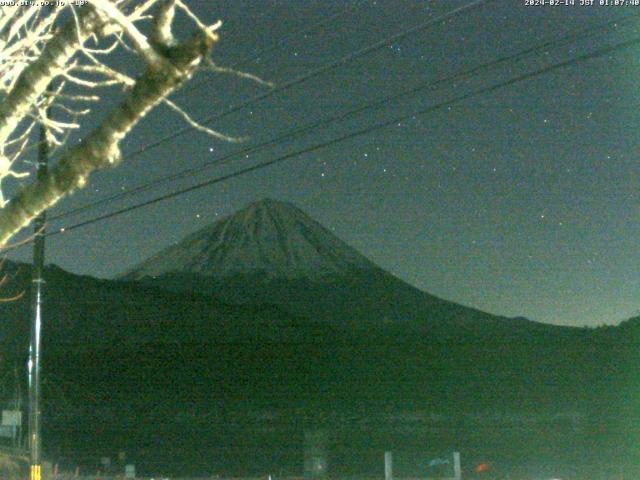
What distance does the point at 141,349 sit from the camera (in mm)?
137375

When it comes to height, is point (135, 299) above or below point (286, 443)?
above

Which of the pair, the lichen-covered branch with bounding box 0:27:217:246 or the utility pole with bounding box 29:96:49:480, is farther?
the utility pole with bounding box 29:96:49:480

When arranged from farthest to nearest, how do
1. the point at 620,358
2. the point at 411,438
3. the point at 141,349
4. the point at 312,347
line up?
the point at 312,347
the point at 141,349
the point at 620,358
the point at 411,438

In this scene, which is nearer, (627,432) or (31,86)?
(31,86)

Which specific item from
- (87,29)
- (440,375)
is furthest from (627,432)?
(87,29)

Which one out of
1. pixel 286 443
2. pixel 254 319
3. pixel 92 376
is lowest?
pixel 286 443

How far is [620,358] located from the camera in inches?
4754

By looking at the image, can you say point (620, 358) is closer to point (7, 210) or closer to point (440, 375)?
point (440, 375)

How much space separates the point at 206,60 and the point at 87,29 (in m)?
0.99

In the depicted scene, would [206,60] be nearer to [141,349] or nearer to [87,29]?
[87,29]

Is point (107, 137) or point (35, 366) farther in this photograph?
point (35, 366)

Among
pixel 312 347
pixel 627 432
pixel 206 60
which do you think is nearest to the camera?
pixel 206 60

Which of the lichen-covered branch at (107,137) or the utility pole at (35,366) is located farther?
the utility pole at (35,366)

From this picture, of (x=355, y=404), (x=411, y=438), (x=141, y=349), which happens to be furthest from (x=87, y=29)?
(x=141, y=349)
